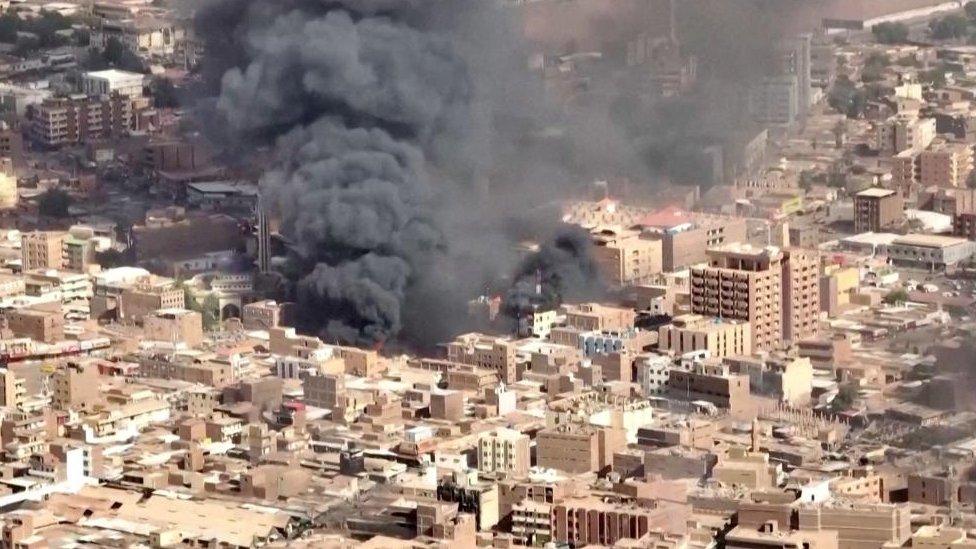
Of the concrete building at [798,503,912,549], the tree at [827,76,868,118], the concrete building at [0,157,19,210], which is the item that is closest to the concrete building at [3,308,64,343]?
the concrete building at [0,157,19,210]

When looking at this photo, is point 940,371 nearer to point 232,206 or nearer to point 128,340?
point 128,340

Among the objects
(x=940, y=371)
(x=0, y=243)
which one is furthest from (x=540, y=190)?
(x=940, y=371)

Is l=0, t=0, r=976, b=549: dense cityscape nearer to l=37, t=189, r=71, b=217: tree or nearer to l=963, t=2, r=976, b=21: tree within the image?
l=37, t=189, r=71, b=217: tree

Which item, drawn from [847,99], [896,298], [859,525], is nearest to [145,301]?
[896,298]

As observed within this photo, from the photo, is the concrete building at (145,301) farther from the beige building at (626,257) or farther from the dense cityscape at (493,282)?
the beige building at (626,257)

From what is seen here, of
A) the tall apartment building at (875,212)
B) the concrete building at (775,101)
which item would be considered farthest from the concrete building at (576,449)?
the concrete building at (775,101)
